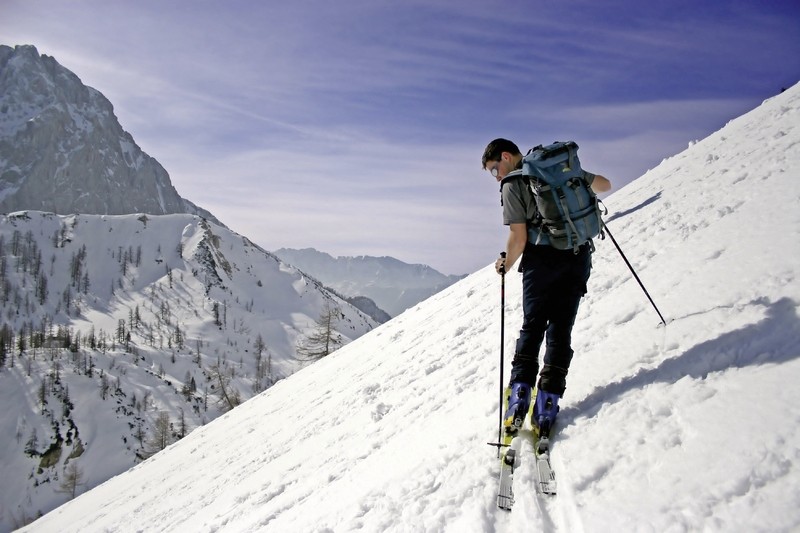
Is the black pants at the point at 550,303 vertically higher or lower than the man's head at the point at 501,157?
lower

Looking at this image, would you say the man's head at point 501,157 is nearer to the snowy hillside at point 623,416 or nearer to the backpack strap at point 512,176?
the backpack strap at point 512,176

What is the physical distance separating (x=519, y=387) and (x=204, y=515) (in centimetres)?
646

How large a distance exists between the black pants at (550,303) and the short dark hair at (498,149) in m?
1.12

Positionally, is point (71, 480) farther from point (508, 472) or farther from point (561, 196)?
point (561, 196)

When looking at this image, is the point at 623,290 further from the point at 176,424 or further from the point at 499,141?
the point at 176,424

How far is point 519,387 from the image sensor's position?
14.5 ft

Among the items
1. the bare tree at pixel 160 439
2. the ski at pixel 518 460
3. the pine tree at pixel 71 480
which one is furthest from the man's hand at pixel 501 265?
the pine tree at pixel 71 480

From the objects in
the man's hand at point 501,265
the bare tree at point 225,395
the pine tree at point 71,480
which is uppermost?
the pine tree at point 71,480

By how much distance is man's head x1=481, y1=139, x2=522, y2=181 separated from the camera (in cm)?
487

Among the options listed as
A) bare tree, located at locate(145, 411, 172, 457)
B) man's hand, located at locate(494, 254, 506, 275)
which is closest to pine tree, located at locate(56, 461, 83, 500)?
bare tree, located at locate(145, 411, 172, 457)

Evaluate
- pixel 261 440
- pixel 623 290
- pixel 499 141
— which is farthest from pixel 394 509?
pixel 261 440

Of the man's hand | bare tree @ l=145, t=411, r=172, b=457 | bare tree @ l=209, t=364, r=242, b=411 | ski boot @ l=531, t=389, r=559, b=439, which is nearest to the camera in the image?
ski boot @ l=531, t=389, r=559, b=439

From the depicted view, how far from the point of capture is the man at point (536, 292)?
172 inches

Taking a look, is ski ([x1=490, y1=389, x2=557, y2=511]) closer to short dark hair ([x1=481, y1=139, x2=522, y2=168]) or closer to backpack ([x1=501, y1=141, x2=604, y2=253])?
backpack ([x1=501, y1=141, x2=604, y2=253])
